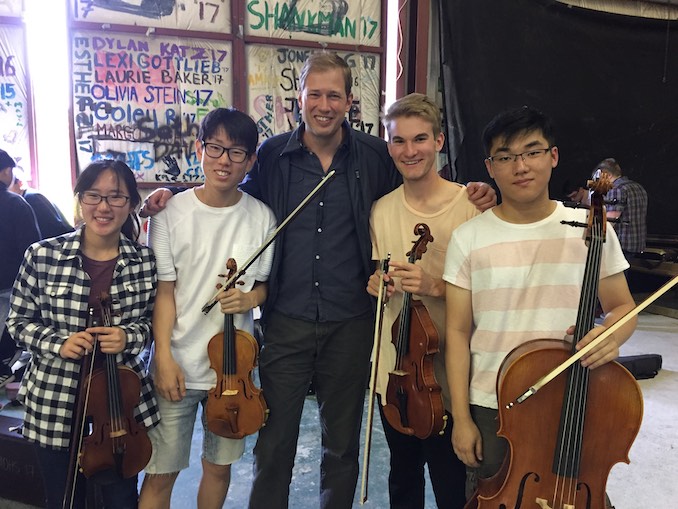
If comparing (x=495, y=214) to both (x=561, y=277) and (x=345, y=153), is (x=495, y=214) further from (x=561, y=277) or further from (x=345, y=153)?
(x=345, y=153)

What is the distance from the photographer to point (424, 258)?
1.61 meters

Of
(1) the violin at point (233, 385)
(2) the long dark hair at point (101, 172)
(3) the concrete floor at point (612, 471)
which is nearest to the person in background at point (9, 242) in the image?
(3) the concrete floor at point (612, 471)

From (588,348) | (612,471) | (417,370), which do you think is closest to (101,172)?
(417,370)

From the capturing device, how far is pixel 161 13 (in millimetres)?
3482

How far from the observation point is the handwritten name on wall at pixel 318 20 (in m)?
3.64

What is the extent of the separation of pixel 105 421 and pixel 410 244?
96 cm

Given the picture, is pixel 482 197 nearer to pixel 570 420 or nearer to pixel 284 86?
pixel 570 420

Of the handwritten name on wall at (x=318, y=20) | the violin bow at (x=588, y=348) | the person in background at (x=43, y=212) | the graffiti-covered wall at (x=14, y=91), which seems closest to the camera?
the violin bow at (x=588, y=348)

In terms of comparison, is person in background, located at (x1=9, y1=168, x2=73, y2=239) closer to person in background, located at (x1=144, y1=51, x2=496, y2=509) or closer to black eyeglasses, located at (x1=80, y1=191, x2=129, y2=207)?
black eyeglasses, located at (x1=80, y1=191, x2=129, y2=207)

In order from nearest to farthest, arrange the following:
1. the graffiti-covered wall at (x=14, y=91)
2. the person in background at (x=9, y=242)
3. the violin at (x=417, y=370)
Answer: the violin at (x=417, y=370) → the person in background at (x=9, y=242) → the graffiti-covered wall at (x=14, y=91)

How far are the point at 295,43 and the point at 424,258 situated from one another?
260cm

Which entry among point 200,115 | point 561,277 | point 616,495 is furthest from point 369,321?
point 200,115

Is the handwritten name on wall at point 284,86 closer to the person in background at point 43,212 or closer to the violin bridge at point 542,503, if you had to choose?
the person in background at point 43,212

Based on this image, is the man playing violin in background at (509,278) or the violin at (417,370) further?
the violin at (417,370)
